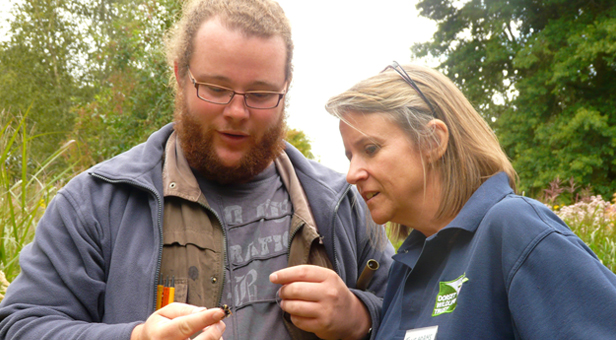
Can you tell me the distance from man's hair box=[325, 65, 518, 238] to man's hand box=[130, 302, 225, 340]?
0.91 meters

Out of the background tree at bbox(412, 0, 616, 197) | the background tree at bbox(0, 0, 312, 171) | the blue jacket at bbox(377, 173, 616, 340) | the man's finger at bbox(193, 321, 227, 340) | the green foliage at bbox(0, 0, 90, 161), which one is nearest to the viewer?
the blue jacket at bbox(377, 173, 616, 340)

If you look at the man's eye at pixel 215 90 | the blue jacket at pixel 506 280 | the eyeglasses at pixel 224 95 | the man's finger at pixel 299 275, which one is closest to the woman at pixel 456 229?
the blue jacket at pixel 506 280

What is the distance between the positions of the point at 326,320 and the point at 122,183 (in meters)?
1.01

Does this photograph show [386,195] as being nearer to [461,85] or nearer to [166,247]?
[166,247]

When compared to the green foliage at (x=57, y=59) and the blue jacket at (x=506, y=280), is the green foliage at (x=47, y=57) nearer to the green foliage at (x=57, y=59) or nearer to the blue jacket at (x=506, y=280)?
the green foliage at (x=57, y=59)

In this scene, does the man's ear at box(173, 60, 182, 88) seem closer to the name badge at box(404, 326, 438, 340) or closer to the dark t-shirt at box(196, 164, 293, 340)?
the dark t-shirt at box(196, 164, 293, 340)

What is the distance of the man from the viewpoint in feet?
6.47

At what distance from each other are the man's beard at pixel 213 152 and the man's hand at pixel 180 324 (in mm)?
850

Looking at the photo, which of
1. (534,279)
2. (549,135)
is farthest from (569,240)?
(549,135)

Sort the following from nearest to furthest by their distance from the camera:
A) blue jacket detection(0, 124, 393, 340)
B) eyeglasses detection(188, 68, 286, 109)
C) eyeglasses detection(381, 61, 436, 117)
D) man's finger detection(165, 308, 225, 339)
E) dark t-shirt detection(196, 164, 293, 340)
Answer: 1. man's finger detection(165, 308, 225, 339)
2. blue jacket detection(0, 124, 393, 340)
3. eyeglasses detection(381, 61, 436, 117)
4. dark t-shirt detection(196, 164, 293, 340)
5. eyeglasses detection(188, 68, 286, 109)

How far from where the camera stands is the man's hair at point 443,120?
192 cm

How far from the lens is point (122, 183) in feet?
7.22

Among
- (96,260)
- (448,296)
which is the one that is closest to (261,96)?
(96,260)

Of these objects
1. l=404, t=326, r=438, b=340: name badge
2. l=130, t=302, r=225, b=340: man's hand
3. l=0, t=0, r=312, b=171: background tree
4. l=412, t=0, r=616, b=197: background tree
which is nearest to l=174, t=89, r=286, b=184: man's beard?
l=130, t=302, r=225, b=340: man's hand
